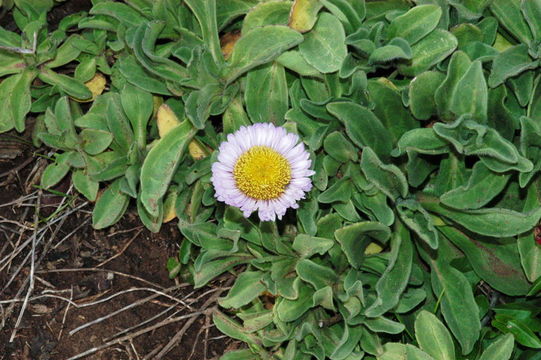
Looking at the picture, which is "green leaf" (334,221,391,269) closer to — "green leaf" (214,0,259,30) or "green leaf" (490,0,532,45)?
"green leaf" (490,0,532,45)

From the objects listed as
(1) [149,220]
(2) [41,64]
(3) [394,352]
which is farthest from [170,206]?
(3) [394,352]

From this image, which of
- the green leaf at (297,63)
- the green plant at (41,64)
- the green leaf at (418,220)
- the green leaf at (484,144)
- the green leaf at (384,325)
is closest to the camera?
the green leaf at (484,144)

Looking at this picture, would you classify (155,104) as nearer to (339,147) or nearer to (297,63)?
(297,63)

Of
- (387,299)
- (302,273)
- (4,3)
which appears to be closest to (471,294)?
(387,299)

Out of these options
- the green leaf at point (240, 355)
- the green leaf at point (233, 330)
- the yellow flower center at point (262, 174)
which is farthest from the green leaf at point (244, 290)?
the yellow flower center at point (262, 174)

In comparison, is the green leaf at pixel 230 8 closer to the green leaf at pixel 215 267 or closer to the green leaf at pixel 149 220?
the green leaf at pixel 149 220

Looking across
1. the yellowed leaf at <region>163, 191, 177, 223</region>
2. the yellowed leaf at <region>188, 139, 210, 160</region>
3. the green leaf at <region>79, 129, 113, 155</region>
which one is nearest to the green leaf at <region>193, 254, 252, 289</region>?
the yellowed leaf at <region>163, 191, 177, 223</region>
